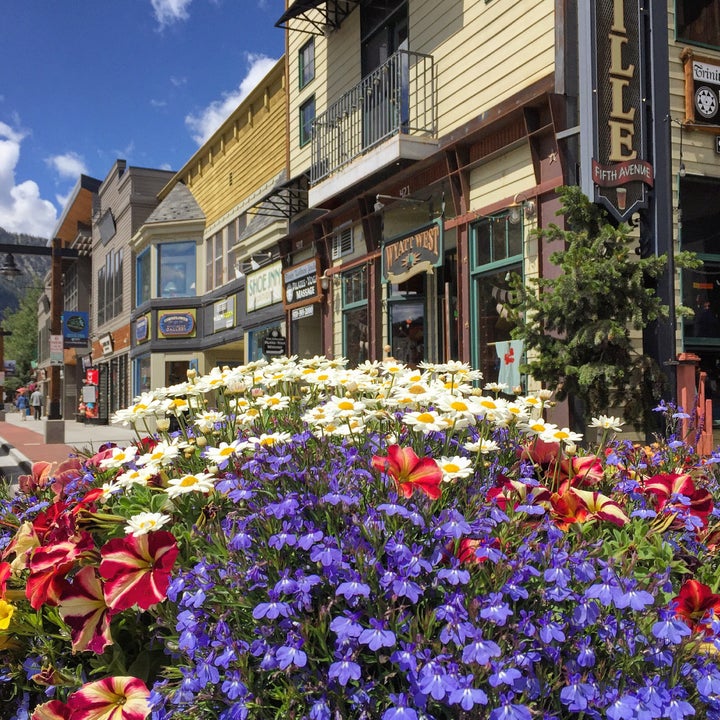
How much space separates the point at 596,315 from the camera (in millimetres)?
6949

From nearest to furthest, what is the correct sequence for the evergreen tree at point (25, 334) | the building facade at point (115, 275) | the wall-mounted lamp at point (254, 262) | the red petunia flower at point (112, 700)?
1. the red petunia flower at point (112, 700)
2. the wall-mounted lamp at point (254, 262)
3. the building facade at point (115, 275)
4. the evergreen tree at point (25, 334)

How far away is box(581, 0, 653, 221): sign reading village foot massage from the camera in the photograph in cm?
745

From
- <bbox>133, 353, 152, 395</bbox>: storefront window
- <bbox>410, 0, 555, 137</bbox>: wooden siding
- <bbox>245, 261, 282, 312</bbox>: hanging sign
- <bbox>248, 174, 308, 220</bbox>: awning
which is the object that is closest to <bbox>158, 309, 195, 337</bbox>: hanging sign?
<bbox>133, 353, 152, 395</bbox>: storefront window

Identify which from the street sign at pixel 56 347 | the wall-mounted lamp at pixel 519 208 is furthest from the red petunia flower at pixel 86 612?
the street sign at pixel 56 347

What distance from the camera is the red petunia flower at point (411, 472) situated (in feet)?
6.32

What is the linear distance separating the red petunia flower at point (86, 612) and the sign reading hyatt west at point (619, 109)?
21.5 ft

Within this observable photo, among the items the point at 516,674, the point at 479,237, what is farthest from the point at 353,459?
the point at 479,237

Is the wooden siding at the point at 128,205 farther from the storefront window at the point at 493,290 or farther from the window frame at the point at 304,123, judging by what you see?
the storefront window at the point at 493,290

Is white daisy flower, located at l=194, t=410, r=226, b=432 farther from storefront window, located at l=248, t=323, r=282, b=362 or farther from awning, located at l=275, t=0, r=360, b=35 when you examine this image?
storefront window, located at l=248, t=323, r=282, b=362

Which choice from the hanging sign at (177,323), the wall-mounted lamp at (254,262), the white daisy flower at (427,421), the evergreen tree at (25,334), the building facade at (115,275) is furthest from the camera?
the evergreen tree at (25,334)

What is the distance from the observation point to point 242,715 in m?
1.58

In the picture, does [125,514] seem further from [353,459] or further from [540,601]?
[540,601]

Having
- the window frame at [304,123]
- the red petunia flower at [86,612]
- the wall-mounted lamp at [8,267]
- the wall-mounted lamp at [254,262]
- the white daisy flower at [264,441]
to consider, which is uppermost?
the window frame at [304,123]

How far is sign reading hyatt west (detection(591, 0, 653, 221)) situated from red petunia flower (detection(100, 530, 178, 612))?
21.2ft
